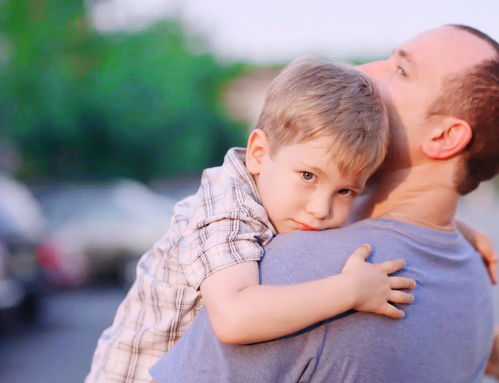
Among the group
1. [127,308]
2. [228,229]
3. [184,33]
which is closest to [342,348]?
[228,229]

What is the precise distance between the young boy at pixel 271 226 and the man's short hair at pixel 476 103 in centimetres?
32

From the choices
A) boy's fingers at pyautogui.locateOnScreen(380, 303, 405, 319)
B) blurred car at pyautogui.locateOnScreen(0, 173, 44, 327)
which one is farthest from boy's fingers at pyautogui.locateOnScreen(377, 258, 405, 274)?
blurred car at pyautogui.locateOnScreen(0, 173, 44, 327)

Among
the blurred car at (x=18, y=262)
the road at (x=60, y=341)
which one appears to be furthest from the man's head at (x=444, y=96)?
the blurred car at (x=18, y=262)

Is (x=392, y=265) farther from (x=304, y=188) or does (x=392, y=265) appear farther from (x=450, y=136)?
(x=450, y=136)

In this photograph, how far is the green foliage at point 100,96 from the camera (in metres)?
17.4

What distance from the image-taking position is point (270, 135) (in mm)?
2180

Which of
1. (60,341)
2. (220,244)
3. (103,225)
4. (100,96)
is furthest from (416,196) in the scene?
(100,96)

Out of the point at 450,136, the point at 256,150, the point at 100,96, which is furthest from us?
the point at 100,96

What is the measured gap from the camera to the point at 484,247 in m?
2.75

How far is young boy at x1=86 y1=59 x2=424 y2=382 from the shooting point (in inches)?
71.9

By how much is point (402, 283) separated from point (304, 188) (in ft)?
1.31

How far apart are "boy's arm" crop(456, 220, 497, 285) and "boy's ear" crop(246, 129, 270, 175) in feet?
3.41

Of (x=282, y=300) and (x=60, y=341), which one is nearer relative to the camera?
(x=282, y=300)

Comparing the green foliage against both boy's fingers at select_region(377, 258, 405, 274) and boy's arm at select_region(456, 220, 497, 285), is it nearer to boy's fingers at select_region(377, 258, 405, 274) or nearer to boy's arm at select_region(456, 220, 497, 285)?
boy's arm at select_region(456, 220, 497, 285)
